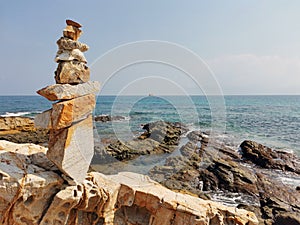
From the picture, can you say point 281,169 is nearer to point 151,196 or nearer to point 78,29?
point 151,196

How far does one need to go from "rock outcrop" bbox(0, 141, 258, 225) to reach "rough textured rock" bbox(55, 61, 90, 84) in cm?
171

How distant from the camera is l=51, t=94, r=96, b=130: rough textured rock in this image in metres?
4.64

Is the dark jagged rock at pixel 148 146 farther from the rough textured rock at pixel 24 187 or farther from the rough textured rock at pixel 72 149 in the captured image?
the rough textured rock at pixel 24 187

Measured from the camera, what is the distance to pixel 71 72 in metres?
4.92

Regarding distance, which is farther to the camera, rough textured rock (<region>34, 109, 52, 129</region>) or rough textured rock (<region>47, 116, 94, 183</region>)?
rough textured rock (<region>47, 116, 94, 183</region>)

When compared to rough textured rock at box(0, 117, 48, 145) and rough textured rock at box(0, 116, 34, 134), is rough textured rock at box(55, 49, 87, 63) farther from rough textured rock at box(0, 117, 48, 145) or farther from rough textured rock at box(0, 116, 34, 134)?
rough textured rock at box(0, 116, 34, 134)

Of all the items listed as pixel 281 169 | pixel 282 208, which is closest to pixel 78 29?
pixel 282 208

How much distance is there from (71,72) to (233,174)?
11.4 m

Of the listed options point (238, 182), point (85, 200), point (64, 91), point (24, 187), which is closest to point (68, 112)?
point (64, 91)

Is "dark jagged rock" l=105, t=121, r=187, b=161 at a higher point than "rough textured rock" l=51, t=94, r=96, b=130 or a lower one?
lower

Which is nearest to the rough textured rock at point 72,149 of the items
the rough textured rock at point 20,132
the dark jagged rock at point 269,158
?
the dark jagged rock at point 269,158

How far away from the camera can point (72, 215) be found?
5168 mm

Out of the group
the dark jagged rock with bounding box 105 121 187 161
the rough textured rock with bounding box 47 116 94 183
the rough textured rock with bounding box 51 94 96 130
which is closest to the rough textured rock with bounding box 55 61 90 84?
the rough textured rock with bounding box 51 94 96 130

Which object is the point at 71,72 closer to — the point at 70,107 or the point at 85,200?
the point at 70,107
